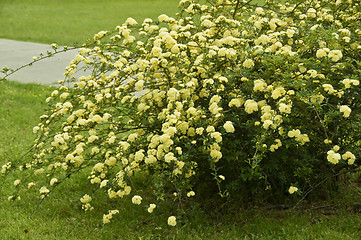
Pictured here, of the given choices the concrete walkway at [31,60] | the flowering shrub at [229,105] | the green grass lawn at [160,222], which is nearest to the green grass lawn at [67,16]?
the concrete walkway at [31,60]

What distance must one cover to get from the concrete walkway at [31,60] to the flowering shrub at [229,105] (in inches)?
230

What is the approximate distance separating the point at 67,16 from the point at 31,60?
8.86 m

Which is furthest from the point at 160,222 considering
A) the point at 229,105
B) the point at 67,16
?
the point at 67,16

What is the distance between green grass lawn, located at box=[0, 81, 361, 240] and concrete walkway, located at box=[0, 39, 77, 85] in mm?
5414

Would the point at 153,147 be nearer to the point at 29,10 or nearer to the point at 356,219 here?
the point at 356,219

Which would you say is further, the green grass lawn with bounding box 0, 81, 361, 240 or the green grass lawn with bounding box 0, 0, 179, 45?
the green grass lawn with bounding box 0, 0, 179, 45

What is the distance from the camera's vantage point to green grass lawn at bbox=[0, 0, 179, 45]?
648 inches

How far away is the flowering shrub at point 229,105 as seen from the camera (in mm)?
3902

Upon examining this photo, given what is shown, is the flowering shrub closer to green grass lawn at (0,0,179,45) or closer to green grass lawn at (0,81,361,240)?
green grass lawn at (0,81,361,240)

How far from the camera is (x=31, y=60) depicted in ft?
39.5

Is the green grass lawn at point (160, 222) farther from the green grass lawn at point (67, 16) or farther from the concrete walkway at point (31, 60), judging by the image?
the green grass lawn at point (67, 16)

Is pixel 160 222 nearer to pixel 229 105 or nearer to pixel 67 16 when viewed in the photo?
pixel 229 105

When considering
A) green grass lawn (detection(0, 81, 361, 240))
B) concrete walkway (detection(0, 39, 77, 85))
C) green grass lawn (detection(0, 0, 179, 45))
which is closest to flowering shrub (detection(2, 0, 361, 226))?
green grass lawn (detection(0, 81, 361, 240))

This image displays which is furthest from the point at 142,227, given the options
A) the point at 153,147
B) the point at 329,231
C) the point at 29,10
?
the point at 29,10
